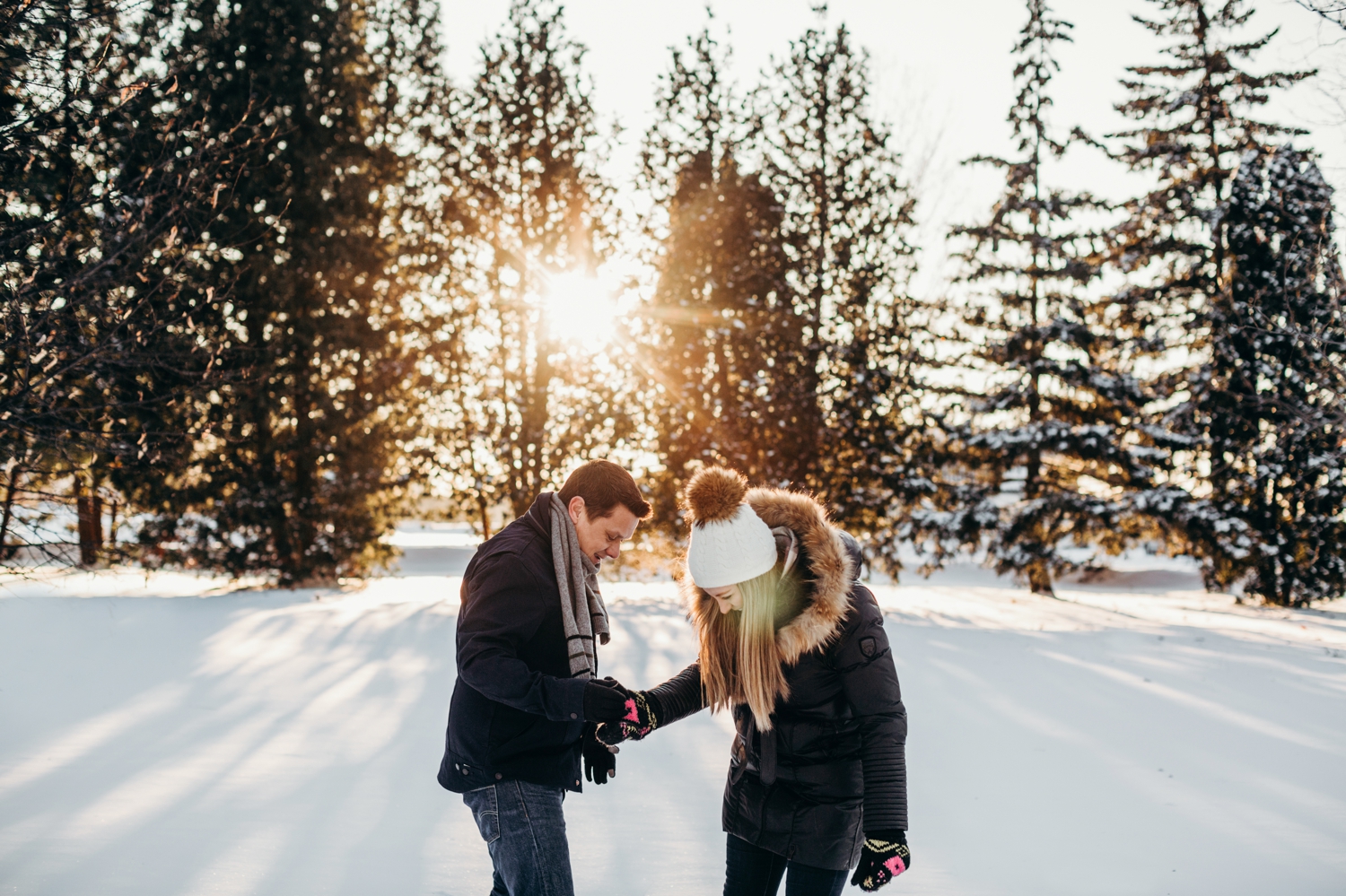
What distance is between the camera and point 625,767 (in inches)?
252

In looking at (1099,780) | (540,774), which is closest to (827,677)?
(540,774)

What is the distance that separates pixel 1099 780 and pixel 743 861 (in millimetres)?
4376

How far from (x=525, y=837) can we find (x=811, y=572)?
1190mm

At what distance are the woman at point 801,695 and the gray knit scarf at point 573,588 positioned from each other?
0.23m

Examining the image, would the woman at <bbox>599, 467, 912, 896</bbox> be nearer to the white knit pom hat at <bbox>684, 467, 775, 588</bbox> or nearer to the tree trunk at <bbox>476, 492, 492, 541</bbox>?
the white knit pom hat at <bbox>684, 467, 775, 588</bbox>

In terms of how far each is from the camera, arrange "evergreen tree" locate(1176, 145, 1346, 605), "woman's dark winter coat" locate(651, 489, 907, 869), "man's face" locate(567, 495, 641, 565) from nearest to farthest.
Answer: "woman's dark winter coat" locate(651, 489, 907, 869), "man's face" locate(567, 495, 641, 565), "evergreen tree" locate(1176, 145, 1346, 605)

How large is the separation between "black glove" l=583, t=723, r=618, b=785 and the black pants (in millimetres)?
525

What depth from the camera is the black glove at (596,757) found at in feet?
10.2

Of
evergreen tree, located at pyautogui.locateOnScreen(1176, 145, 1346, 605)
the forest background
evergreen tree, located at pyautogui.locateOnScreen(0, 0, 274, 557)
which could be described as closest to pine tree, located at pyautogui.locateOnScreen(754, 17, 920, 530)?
the forest background

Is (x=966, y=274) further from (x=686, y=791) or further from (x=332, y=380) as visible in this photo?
(x=686, y=791)

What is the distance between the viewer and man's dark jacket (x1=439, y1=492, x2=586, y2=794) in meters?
2.60

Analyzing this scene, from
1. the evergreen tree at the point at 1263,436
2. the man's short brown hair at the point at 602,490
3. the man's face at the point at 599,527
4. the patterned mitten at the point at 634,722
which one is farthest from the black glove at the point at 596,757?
the evergreen tree at the point at 1263,436

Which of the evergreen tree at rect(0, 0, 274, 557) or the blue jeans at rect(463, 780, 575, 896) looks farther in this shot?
the evergreen tree at rect(0, 0, 274, 557)

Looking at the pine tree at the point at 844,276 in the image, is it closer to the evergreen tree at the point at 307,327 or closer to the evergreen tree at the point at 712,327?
the evergreen tree at the point at 712,327
